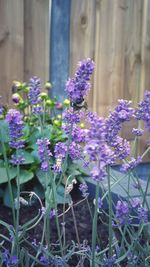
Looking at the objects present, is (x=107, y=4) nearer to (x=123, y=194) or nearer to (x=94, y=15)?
(x=94, y=15)

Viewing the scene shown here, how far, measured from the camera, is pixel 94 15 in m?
3.41

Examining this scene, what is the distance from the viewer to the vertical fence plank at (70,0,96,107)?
3.35 metres

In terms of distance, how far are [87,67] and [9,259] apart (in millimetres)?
596

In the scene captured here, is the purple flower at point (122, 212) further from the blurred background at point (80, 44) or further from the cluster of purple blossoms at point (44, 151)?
the blurred background at point (80, 44)

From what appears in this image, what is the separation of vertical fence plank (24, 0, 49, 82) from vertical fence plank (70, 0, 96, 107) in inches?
7.6

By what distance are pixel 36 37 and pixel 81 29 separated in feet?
1.09

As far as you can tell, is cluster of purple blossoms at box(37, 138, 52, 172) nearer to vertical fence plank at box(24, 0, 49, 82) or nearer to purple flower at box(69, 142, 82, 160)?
purple flower at box(69, 142, 82, 160)

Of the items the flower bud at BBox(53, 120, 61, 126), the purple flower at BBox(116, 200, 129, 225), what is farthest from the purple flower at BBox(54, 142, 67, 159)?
the flower bud at BBox(53, 120, 61, 126)

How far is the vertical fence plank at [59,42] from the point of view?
130 inches

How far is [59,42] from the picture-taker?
3312 millimetres

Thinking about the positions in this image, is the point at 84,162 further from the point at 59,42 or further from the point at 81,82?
the point at 59,42

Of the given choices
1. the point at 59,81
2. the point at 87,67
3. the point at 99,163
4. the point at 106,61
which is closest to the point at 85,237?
the point at 87,67

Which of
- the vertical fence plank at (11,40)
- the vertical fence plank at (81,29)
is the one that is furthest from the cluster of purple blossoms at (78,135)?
the vertical fence plank at (81,29)

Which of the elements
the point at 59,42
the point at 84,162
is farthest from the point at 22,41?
the point at 84,162
